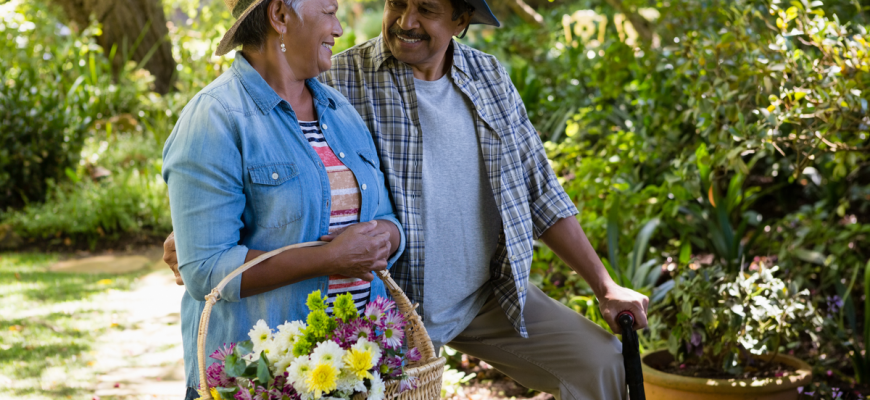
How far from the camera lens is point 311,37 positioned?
1.69 metres

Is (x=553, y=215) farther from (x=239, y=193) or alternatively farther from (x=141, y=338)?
(x=141, y=338)

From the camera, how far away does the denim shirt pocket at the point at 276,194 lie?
159 cm

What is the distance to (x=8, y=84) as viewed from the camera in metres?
6.03

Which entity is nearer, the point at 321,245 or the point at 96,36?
the point at 321,245

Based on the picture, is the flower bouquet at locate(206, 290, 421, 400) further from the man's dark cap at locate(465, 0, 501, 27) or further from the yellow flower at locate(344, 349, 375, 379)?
the man's dark cap at locate(465, 0, 501, 27)

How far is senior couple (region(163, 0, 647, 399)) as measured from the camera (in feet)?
5.14

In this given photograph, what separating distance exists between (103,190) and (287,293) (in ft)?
15.5

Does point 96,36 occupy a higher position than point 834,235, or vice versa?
point 96,36

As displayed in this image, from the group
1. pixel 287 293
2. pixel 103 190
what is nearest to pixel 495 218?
pixel 287 293

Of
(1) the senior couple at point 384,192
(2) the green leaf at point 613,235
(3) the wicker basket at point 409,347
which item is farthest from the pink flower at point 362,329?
(2) the green leaf at point 613,235

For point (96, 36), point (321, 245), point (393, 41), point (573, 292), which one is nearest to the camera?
point (321, 245)

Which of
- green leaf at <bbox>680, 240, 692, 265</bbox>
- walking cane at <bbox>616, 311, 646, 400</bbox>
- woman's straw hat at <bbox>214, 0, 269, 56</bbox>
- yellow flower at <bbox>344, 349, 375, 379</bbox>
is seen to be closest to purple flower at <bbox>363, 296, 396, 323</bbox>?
yellow flower at <bbox>344, 349, 375, 379</bbox>

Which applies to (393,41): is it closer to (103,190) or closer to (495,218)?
(495,218)

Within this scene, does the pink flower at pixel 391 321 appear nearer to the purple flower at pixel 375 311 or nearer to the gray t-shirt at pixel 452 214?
the purple flower at pixel 375 311
